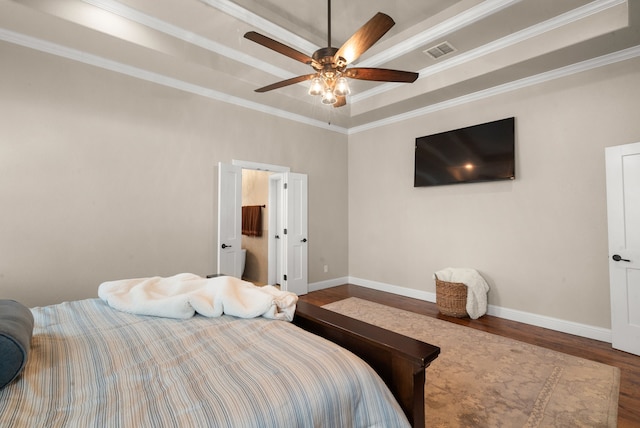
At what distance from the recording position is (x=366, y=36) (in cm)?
196

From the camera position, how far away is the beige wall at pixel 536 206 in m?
3.07

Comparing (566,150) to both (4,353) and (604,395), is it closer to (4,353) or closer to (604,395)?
(604,395)

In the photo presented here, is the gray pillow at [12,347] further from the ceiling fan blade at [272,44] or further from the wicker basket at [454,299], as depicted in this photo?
the wicker basket at [454,299]

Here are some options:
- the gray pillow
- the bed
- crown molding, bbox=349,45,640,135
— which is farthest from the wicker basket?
the gray pillow

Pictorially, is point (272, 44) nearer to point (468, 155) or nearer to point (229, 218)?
point (229, 218)

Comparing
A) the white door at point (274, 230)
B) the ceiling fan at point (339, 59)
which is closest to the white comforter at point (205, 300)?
the ceiling fan at point (339, 59)

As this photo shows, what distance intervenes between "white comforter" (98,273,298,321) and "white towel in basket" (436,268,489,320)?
276 cm

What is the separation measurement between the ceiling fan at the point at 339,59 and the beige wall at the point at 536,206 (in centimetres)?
216

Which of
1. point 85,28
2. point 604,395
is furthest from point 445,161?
point 85,28

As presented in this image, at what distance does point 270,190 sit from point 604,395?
4.74 m

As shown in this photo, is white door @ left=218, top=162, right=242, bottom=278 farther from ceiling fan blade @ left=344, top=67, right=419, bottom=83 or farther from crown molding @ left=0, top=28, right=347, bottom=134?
ceiling fan blade @ left=344, top=67, right=419, bottom=83

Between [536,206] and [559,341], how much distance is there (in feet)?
4.79

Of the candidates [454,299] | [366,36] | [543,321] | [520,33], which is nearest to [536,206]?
[543,321]

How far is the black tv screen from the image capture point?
3.66 metres
